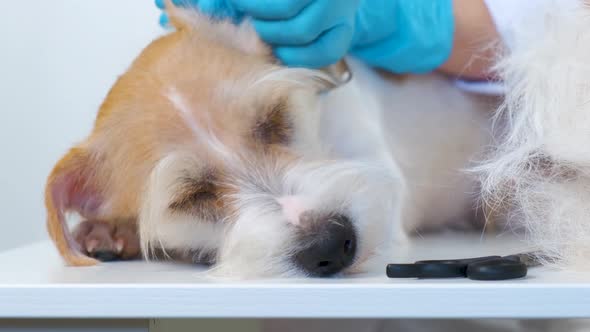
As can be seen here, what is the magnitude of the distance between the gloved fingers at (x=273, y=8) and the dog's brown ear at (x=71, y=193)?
421mm

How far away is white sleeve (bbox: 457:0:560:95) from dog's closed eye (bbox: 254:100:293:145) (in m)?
0.45

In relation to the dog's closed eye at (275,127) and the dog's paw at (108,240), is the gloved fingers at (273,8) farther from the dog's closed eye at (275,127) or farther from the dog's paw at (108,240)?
the dog's paw at (108,240)

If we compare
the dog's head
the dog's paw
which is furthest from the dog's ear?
the dog's paw

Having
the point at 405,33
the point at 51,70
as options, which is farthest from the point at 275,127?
the point at 51,70

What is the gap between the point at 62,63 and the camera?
237 cm

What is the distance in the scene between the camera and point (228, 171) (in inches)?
48.5

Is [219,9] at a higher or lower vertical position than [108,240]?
higher

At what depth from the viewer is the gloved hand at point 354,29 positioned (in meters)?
1.33

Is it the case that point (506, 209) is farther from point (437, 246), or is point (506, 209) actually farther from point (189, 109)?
point (189, 109)

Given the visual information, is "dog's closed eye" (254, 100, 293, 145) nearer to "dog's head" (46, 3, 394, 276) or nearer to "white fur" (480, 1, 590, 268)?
"dog's head" (46, 3, 394, 276)

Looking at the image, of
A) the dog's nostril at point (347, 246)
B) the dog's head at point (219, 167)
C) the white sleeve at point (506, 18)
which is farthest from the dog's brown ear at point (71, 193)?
the white sleeve at point (506, 18)

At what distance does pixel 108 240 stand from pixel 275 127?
0.38 m

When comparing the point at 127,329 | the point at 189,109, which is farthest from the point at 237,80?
the point at 127,329

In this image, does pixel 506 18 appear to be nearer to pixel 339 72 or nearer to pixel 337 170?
pixel 339 72
